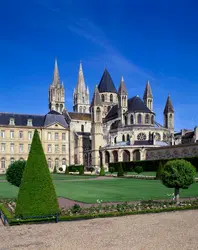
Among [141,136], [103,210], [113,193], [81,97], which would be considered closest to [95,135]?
[141,136]

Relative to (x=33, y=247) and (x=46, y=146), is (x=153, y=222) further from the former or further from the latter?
(x=46, y=146)

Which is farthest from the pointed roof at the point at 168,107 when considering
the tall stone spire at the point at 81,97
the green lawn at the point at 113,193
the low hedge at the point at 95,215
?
the low hedge at the point at 95,215

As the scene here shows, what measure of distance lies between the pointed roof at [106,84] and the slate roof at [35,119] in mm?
23530

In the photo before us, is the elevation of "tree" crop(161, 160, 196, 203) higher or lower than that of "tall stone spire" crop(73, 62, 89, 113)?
lower

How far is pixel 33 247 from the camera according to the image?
705 centimetres

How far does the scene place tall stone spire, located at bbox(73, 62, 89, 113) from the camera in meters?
89.6

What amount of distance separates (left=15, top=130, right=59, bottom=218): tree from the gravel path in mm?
524

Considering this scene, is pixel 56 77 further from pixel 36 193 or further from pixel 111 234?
pixel 111 234

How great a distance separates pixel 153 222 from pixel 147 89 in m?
63.3

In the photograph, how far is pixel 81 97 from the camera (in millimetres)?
89875

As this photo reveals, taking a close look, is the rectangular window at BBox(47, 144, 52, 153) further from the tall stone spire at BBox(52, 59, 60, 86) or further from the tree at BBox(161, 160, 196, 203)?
the tree at BBox(161, 160, 196, 203)

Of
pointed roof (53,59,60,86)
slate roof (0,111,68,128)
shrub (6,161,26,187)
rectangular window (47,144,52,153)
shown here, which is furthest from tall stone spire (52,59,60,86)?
shrub (6,161,26,187)

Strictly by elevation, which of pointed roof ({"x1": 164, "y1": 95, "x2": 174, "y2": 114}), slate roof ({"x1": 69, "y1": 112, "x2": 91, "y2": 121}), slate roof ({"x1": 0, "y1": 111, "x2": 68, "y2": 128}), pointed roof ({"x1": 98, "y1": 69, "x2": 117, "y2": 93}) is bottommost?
slate roof ({"x1": 0, "y1": 111, "x2": 68, "y2": 128})

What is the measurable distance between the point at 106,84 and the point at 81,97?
9.66 m
